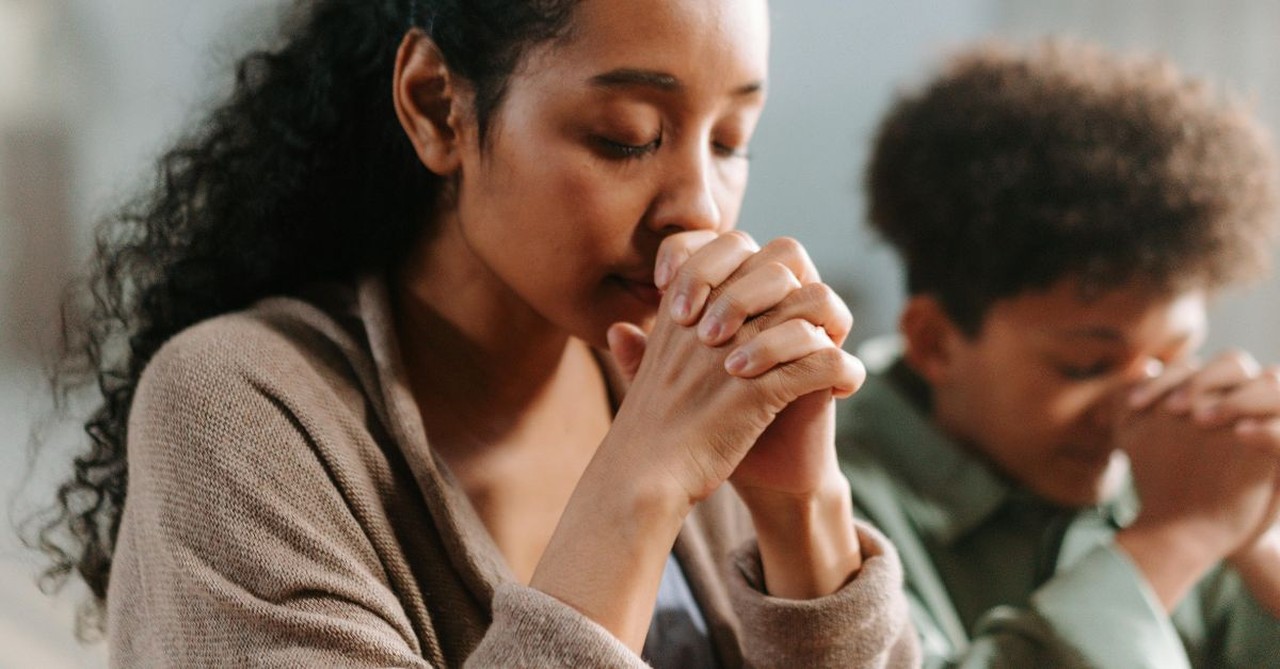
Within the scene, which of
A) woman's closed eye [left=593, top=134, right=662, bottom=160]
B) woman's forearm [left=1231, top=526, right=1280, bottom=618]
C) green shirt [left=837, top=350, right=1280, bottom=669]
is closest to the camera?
woman's closed eye [left=593, top=134, right=662, bottom=160]

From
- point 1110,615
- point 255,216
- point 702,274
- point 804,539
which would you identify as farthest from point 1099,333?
point 255,216

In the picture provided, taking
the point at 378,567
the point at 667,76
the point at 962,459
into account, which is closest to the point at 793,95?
the point at 962,459

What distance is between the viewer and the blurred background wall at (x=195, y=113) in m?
1.18

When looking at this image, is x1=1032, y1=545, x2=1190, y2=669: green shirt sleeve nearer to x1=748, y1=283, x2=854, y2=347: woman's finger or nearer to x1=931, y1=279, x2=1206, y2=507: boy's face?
x1=931, y1=279, x2=1206, y2=507: boy's face

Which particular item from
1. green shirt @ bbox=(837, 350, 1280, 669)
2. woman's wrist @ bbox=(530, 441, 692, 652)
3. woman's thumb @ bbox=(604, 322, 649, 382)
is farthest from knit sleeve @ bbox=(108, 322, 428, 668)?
green shirt @ bbox=(837, 350, 1280, 669)

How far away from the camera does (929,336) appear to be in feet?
4.40

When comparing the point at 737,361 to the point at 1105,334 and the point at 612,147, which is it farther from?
the point at 1105,334

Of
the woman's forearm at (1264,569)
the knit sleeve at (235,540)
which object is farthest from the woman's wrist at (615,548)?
the woman's forearm at (1264,569)

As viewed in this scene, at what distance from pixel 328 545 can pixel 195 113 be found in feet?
1.51

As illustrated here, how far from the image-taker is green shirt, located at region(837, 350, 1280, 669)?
997 mm

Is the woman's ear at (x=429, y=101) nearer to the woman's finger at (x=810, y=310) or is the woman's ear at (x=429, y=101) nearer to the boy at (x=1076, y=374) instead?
the woman's finger at (x=810, y=310)

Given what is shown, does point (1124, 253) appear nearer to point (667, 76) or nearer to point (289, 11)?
point (667, 76)

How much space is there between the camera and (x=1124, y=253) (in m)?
1.21

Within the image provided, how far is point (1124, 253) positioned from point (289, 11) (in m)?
0.82
